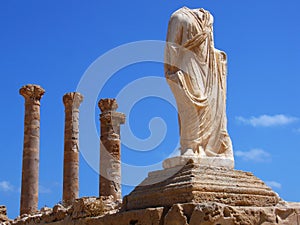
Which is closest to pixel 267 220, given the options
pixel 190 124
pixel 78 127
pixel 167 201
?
pixel 167 201

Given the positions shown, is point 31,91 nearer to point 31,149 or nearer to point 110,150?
point 31,149

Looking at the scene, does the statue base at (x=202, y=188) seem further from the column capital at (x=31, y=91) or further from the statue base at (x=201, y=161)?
the column capital at (x=31, y=91)

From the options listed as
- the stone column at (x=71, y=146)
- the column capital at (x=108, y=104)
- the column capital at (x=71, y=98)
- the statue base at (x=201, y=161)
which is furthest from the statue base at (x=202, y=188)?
the column capital at (x=71, y=98)

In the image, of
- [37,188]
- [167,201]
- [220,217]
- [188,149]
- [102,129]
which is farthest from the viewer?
[102,129]

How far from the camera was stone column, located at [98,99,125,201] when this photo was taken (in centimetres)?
2167

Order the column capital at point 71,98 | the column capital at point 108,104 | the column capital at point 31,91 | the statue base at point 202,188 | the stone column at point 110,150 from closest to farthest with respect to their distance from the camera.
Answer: the statue base at point 202,188, the stone column at point 110,150, the column capital at point 31,91, the column capital at point 108,104, the column capital at point 71,98

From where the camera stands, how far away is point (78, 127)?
23219 mm

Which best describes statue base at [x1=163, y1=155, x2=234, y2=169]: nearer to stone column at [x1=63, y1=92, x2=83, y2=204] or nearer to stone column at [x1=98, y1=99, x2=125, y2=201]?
stone column at [x1=98, y1=99, x2=125, y2=201]

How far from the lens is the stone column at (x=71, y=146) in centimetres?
2209

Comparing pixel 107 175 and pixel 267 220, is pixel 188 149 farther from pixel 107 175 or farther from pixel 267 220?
pixel 107 175

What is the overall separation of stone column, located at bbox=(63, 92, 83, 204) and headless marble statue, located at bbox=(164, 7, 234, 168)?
46.3 feet

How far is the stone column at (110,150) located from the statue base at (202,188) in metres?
13.6

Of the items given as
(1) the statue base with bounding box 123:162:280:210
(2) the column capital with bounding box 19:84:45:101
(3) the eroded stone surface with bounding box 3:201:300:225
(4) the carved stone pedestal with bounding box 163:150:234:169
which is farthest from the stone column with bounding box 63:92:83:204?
(4) the carved stone pedestal with bounding box 163:150:234:169

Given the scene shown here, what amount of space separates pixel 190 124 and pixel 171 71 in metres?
0.89
